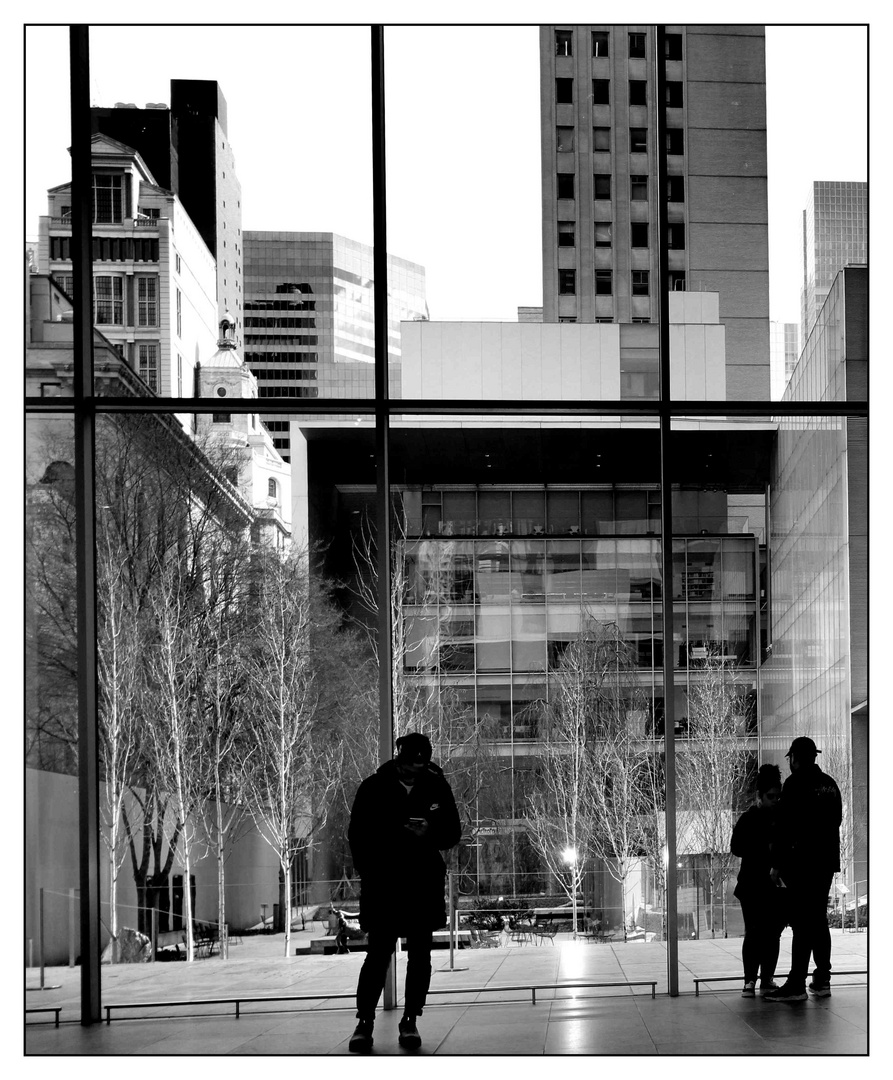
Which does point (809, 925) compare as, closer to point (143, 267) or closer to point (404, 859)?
point (404, 859)

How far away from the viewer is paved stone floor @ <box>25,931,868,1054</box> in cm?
478

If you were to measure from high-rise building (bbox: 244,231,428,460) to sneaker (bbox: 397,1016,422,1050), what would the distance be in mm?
4111

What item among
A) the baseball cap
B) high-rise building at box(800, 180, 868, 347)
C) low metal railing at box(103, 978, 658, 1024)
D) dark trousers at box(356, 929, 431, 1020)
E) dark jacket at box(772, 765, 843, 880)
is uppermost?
high-rise building at box(800, 180, 868, 347)

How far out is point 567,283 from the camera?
10.8 m

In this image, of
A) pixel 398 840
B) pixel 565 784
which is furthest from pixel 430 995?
pixel 565 784

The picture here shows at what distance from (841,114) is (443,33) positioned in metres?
2.69

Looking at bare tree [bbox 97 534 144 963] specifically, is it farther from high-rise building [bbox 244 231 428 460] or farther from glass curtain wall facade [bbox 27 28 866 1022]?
high-rise building [bbox 244 231 428 460]

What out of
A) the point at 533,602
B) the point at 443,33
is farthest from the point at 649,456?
Result: the point at 443,33

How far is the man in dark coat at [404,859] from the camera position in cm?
473

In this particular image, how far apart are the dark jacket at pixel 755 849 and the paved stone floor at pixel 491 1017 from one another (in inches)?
19.7

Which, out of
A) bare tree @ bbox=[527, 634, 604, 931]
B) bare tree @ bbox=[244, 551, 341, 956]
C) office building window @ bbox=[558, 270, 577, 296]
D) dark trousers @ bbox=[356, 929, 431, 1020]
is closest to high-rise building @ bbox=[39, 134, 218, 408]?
office building window @ bbox=[558, 270, 577, 296]

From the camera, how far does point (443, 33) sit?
26.6ft

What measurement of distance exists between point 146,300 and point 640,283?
21.9ft
